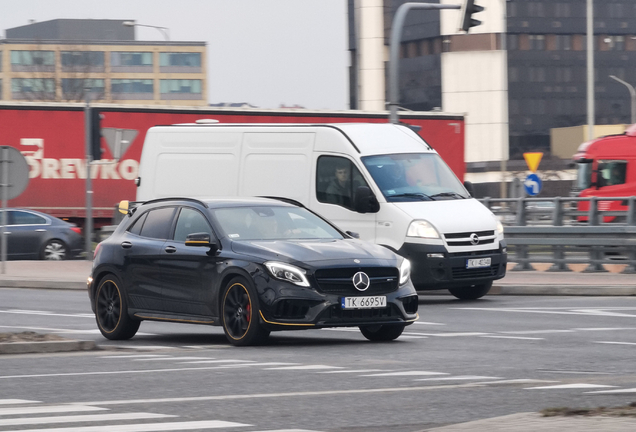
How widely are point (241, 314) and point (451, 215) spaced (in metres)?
5.91

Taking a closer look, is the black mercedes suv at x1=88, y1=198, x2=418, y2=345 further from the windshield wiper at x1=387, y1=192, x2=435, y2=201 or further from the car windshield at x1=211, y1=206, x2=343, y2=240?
the windshield wiper at x1=387, y1=192, x2=435, y2=201

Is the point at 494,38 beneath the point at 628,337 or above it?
above

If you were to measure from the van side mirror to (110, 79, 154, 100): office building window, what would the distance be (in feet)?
360

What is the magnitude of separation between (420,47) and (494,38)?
5.40 metres

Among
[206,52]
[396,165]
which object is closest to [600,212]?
[396,165]

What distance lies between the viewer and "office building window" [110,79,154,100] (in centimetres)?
12575

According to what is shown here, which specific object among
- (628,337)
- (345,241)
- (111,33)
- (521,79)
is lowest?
(628,337)

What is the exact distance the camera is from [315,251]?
38.8 feet

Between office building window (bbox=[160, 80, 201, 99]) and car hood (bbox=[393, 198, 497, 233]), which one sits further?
office building window (bbox=[160, 80, 201, 99])

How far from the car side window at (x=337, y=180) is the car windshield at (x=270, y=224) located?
4607 mm

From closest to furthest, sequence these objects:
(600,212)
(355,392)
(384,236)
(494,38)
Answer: (355,392) < (384,236) < (600,212) < (494,38)

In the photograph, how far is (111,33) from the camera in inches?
5404

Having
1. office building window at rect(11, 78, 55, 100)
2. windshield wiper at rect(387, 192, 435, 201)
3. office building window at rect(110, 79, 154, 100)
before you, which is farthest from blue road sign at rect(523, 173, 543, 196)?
office building window at rect(110, 79, 154, 100)

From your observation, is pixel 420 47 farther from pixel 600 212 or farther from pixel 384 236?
pixel 384 236
